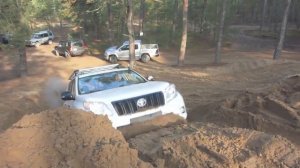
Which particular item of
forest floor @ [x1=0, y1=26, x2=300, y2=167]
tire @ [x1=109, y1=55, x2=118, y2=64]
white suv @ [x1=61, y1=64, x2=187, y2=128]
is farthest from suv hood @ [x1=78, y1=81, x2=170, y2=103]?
tire @ [x1=109, y1=55, x2=118, y2=64]

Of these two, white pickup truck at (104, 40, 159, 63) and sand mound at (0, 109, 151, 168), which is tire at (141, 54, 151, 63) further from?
sand mound at (0, 109, 151, 168)

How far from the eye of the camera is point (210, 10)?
51062 mm

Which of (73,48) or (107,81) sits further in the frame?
(73,48)

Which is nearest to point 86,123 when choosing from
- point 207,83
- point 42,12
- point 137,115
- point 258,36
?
point 137,115

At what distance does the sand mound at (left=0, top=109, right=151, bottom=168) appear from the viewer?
500 cm

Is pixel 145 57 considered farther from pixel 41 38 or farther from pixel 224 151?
pixel 224 151

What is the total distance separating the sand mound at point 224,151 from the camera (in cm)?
535

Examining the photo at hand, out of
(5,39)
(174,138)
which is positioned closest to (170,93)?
(174,138)

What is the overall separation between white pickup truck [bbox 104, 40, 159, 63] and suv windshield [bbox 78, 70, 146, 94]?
2759cm

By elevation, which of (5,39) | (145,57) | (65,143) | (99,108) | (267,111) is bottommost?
(145,57)

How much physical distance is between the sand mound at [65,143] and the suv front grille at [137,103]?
5.89 ft

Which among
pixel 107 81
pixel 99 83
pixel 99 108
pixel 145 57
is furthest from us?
pixel 145 57

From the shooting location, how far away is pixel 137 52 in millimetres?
37312

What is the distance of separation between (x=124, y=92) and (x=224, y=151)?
3.13m
